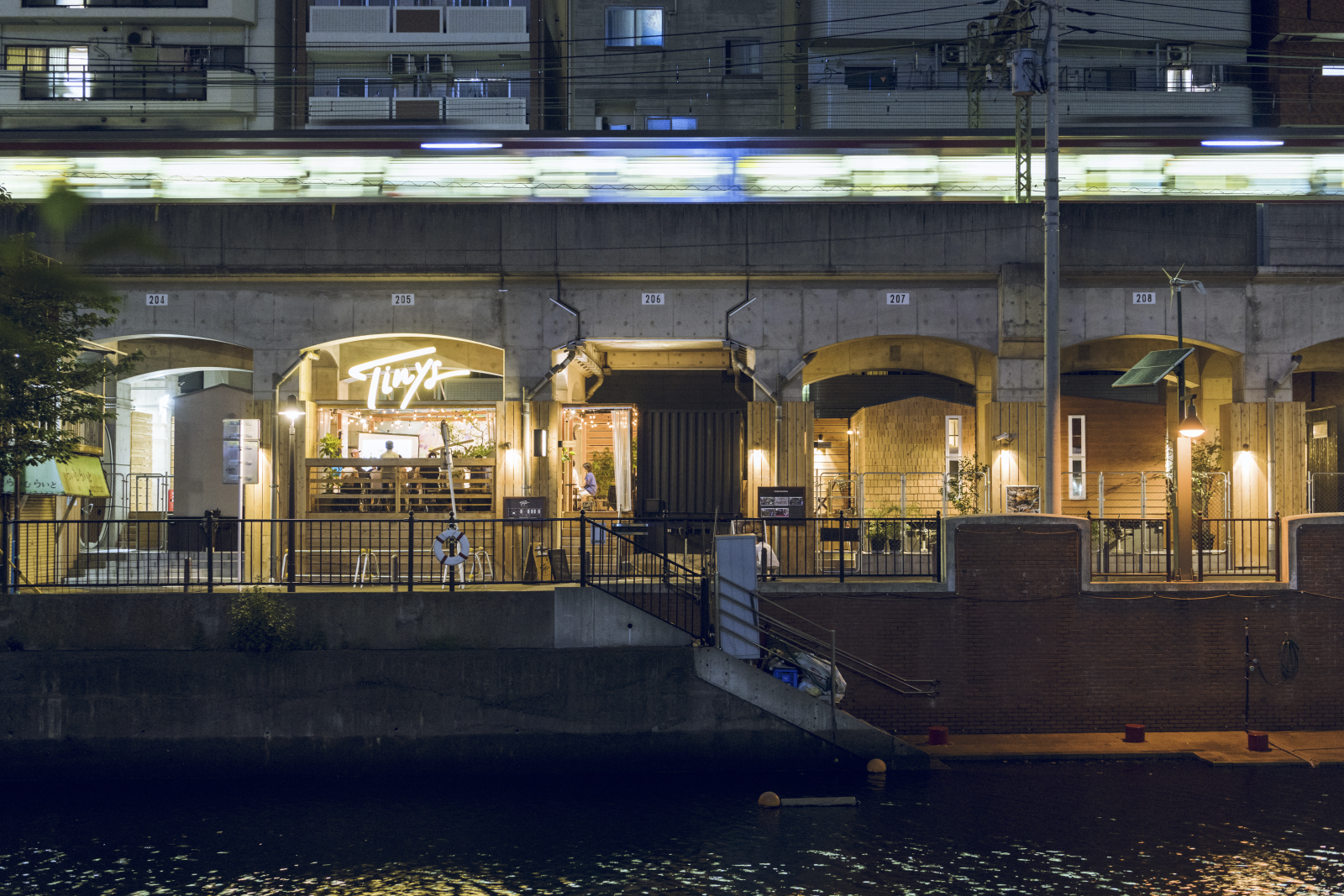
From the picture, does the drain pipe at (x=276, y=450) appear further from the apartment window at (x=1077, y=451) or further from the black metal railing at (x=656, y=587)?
the apartment window at (x=1077, y=451)

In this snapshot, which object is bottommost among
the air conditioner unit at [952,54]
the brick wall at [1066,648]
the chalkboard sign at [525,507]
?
the brick wall at [1066,648]

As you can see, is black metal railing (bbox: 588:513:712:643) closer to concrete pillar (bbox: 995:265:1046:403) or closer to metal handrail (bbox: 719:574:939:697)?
metal handrail (bbox: 719:574:939:697)

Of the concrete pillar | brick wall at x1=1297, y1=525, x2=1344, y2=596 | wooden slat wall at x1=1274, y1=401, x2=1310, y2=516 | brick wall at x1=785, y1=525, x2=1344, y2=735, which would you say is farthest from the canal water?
the concrete pillar

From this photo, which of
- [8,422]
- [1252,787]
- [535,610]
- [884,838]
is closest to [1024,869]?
[884,838]

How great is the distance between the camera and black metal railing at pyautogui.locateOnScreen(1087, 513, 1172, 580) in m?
18.8

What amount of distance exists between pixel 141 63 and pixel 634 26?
16.2 metres

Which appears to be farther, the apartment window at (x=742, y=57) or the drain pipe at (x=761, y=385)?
the apartment window at (x=742, y=57)

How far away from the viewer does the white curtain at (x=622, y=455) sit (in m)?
25.3

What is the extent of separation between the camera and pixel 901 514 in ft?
79.6

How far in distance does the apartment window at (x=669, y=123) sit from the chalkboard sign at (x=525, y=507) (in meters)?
20.8

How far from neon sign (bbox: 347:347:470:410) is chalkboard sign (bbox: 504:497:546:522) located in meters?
4.94

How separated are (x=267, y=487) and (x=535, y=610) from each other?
985 centimetres

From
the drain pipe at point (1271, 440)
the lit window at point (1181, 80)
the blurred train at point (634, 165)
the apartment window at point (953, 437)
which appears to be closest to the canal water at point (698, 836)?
the drain pipe at point (1271, 440)

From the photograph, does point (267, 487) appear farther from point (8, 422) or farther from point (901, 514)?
point (901, 514)
